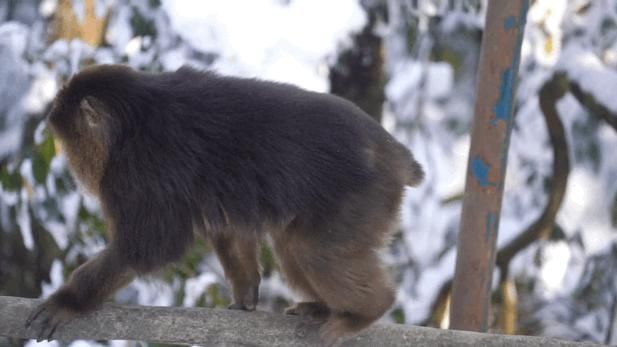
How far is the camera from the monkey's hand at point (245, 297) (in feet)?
11.5

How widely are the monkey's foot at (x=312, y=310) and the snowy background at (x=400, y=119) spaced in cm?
161

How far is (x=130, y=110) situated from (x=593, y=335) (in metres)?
3.94

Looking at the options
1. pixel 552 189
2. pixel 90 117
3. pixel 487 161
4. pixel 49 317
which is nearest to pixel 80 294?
pixel 49 317

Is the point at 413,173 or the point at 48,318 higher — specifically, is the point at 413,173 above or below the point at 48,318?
above

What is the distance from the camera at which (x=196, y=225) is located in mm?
3193

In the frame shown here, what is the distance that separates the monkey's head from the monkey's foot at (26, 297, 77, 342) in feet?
1.39

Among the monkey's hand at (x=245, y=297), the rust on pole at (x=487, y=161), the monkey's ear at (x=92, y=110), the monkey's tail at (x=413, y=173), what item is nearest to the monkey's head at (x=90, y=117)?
the monkey's ear at (x=92, y=110)

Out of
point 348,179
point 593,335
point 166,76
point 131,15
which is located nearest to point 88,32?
point 131,15

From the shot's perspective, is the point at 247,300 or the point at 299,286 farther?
the point at 247,300

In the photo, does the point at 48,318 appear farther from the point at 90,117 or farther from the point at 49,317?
the point at 90,117

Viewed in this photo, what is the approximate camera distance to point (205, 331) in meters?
3.10

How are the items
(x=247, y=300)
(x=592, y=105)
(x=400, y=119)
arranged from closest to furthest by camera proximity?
1. (x=247, y=300)
2. (x=592, y=105)
3. (x=400, y=119)

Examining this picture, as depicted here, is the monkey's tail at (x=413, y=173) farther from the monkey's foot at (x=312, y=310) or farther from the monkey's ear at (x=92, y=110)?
the monkey's ear at (x=92, y=110)

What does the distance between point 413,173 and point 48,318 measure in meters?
1.34
